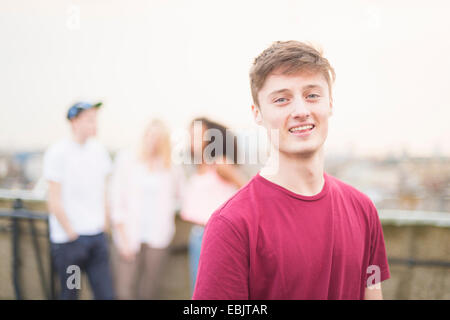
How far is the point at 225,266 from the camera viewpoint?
93cm

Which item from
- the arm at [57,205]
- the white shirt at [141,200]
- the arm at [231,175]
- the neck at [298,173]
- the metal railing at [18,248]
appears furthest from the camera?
the metal railing at [18,248]

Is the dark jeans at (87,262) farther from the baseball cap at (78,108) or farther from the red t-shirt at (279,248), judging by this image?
the red t-shirt at (279,248)

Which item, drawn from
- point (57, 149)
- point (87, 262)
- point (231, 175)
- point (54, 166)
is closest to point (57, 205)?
point (54, 166)

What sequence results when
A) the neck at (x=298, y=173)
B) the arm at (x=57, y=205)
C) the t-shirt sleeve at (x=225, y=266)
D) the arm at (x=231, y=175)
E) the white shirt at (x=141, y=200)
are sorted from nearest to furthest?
the t-shirt sleeve at (x=225, y=266) < the neck at (x=298, y=173) < the arm at (x=231, y=175) < the arm at (x=57, y=205) < the white shirt at (x=141, y=200)

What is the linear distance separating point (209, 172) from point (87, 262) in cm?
111

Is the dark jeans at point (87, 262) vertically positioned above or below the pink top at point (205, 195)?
below

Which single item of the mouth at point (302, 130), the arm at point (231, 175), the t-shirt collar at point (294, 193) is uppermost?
the mouth at point (302, 130)

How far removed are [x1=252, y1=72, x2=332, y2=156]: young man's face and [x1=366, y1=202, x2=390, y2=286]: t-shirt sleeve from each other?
292 millimetres

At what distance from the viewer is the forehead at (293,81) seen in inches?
38.9

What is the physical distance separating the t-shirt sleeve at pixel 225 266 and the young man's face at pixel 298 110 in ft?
0.85

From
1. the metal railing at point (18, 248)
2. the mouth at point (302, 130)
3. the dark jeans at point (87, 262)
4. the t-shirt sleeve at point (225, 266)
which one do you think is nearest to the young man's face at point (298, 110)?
the mouth at point (302, 130)

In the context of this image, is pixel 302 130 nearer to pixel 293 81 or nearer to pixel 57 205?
Result: pixel 293 81

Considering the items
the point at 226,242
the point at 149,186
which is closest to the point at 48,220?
the point at 149,186

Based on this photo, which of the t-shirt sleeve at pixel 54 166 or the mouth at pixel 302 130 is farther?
the t-shirt sleeve at pixel 54 166
